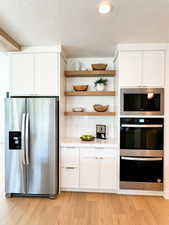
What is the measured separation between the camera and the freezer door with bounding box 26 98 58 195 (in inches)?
114

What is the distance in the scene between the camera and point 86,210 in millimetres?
2574

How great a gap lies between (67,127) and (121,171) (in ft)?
4.68

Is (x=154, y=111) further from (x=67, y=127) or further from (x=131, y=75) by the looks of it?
(x=67, y=127)

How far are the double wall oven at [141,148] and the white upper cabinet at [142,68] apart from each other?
7.6 inches

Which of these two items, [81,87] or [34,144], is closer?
[34,144]

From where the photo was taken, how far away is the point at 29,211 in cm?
253

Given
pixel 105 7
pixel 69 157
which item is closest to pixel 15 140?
pixel 69 157

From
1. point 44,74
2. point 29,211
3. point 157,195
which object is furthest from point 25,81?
point 157,195

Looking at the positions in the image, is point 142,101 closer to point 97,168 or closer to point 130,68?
point 130,68

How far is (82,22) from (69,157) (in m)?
2.17

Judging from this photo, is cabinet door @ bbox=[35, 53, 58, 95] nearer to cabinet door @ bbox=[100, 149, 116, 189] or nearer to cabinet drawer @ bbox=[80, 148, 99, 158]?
cabinet drawer @ bbox=[80, 148, 99, 158]

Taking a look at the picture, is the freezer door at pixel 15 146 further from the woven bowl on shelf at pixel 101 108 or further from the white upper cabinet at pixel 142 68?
the white upper cabinet at pixel 142 68

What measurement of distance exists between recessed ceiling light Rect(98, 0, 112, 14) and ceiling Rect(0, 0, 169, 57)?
0.21 ft

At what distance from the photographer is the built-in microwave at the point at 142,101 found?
9.74 ft
